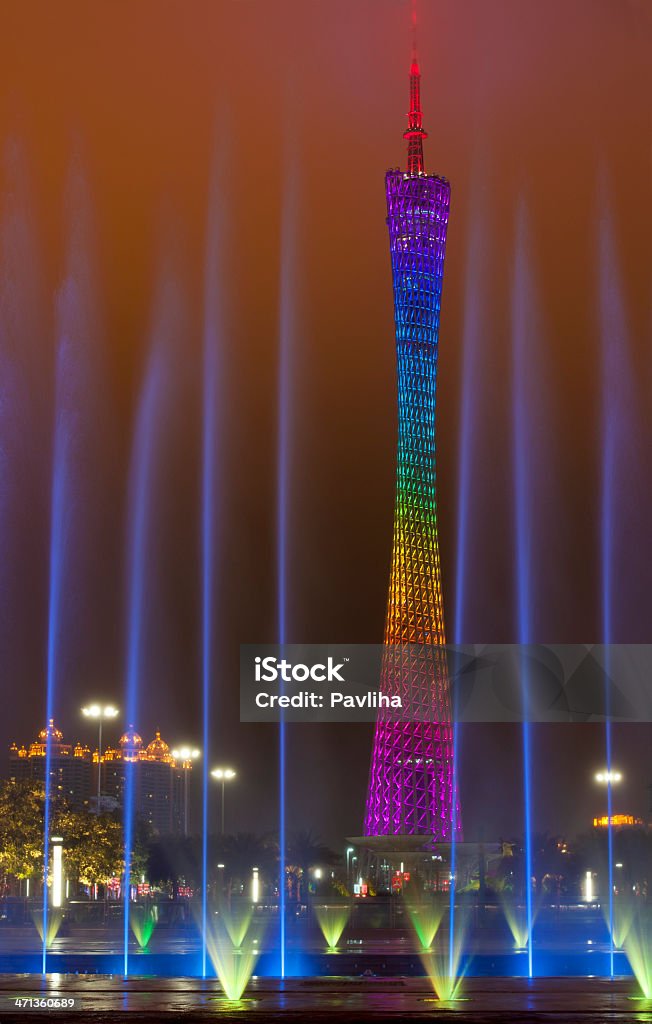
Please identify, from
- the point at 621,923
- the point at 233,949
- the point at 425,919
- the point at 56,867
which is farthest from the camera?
the point at 56,867

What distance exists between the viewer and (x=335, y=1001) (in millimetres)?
17344

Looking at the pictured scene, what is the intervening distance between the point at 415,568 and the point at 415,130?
59.9 ft

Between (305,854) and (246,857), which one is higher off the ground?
(305,854)

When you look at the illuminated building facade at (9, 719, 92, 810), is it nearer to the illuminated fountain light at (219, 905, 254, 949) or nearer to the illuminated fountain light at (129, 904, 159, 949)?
the illuminated fountain light at (219, 905, 254, 949)

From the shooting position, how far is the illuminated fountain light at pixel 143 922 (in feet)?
104

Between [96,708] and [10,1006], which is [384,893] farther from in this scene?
[10,1006]

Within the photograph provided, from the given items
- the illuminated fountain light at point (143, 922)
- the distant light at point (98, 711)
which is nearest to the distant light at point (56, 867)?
the illuminated fountain light at point (143, 922)

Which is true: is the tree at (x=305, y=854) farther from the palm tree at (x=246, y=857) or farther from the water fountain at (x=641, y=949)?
the water fountain at (x=641, y=949)

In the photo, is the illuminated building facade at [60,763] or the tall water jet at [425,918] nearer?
the tall water jet at [425,918]

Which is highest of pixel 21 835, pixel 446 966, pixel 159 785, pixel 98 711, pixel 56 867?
pixel 159 785

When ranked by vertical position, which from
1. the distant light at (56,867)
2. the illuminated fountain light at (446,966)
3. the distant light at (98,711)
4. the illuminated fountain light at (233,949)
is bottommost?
the illuminated fountain light at (446,966)

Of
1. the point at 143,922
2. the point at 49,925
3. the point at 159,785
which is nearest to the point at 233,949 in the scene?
the point at 143,922

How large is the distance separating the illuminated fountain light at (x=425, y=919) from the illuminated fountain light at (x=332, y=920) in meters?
1.67

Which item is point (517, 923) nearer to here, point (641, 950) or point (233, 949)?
point (233, 949)
